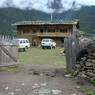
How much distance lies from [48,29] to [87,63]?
163 ft

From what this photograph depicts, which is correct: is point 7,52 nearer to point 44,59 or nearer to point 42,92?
point 42,92

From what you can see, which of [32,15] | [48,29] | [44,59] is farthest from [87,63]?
[32,15]

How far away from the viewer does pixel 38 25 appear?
5978cm

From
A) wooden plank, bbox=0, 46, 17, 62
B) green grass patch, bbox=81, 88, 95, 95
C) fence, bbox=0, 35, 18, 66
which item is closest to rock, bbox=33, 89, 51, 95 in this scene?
green grass patch, bbox=81, 88, 95, 95

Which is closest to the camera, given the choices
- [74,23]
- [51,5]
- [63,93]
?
[63,93]

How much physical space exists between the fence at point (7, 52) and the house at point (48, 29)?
42969 mm

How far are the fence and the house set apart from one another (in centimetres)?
4297

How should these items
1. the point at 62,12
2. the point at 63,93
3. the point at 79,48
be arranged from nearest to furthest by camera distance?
the point at 63,93, the point at 79,48, the point at 62,12

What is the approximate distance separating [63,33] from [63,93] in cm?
5048

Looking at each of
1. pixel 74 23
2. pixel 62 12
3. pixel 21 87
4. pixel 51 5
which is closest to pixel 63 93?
pixel 21 87

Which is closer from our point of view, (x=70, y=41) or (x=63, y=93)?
Result: (x=63, y=93)

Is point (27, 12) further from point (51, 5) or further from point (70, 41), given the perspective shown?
point (70, 41)

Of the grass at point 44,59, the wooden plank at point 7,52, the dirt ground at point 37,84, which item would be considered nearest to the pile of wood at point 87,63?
the dirt ground at point 37,84

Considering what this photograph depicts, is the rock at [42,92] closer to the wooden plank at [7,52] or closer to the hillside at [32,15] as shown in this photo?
the wooden plank at [7,52]
